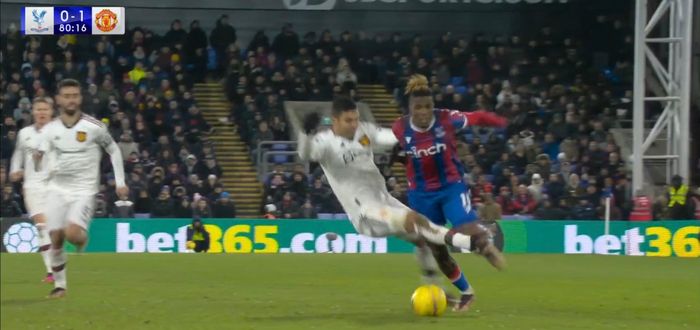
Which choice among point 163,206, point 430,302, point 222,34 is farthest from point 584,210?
point 430,302

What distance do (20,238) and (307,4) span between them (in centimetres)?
1183

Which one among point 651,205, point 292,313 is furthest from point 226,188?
point 292,313

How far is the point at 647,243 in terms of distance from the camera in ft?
86.5

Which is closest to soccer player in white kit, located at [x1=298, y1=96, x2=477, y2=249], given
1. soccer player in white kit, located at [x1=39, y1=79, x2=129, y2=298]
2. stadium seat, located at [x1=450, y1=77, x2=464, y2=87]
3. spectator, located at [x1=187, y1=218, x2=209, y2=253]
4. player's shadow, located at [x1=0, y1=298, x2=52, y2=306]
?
soccer player in white kit, located at [x1=39, y1=79, x2=129, y2=298]

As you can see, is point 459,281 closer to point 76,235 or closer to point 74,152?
point 76,235

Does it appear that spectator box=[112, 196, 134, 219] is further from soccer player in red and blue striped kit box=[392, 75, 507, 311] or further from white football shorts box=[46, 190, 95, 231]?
soccer player in red and blue striped kit box=[392, 75, 507, 311]

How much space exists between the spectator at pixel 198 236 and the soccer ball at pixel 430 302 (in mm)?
14732

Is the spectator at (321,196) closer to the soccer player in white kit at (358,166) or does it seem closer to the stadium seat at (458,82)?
the stadium seat at (458,82)

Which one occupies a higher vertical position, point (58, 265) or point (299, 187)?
point (299, 187)

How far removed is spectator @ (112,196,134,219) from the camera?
2686cm

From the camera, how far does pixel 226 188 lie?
105 feet

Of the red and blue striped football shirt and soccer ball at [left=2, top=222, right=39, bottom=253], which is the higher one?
the red and blue striped football shirt

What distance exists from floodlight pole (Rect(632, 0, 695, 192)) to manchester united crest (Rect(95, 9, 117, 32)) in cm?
1251

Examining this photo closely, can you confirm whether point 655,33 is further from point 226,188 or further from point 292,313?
point 292,313
